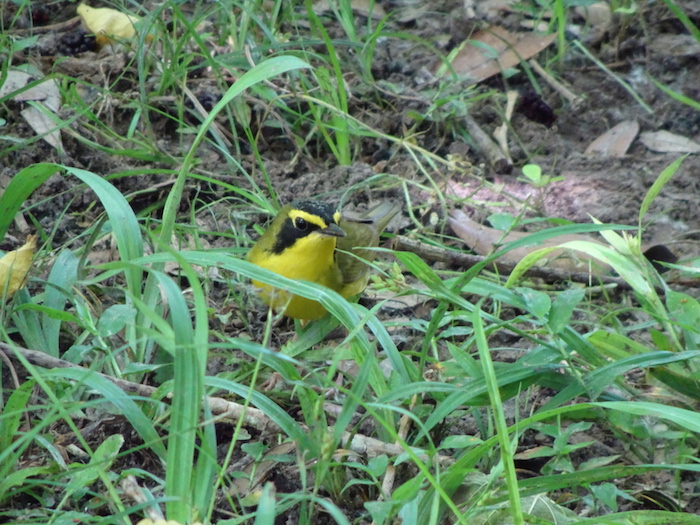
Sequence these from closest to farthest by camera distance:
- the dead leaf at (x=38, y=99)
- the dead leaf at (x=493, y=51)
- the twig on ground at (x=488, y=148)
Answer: the dead leaf at (x=38, y=99)
the twig on ground at (x=488, y=148)
the dead leaf at (x=493, y=51)

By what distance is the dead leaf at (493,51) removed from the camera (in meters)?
6.52

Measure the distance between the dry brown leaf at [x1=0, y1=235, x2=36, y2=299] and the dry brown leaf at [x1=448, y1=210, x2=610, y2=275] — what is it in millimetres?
2477

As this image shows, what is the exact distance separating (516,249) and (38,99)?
330 cm

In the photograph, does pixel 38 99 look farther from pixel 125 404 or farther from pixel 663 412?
pixel 663 412

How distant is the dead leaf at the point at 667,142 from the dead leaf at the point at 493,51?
120 cm

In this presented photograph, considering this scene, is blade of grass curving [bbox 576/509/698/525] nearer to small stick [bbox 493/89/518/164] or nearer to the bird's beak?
the bird's beak

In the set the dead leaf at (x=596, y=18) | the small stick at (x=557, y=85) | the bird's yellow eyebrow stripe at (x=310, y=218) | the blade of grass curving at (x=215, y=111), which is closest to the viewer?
the blade of grass curving at (x=215, y=111)

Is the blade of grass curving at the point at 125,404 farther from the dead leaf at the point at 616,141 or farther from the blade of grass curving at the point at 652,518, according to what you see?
the dead leaf at the point at 616,141

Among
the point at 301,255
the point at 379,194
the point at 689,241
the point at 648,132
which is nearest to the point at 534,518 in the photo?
the point at 301,255

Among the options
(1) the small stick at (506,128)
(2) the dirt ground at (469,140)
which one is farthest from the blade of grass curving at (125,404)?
(1) the small stick at (506,128)

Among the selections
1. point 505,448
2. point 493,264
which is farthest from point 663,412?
point 493,264

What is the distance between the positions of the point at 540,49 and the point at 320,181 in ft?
7.96

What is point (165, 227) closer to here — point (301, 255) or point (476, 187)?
point (301, 255)

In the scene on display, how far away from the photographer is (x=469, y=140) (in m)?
5.99
